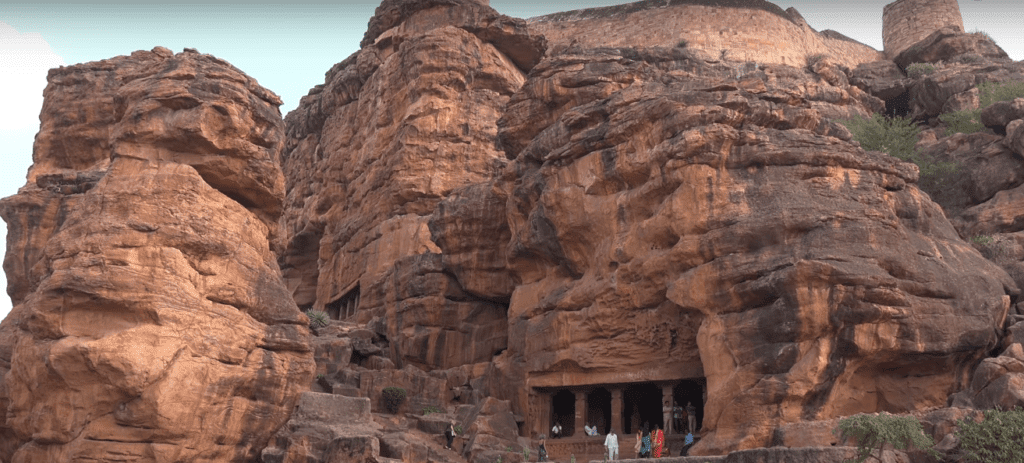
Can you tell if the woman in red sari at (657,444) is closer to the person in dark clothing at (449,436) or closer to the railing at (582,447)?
the railing at (582,447)

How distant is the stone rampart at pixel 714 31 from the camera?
5209 cm

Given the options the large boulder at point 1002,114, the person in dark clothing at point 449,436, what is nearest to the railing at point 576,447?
the person in dark clothing at point 449,436

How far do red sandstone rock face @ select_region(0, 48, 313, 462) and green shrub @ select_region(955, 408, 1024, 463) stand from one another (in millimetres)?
14894

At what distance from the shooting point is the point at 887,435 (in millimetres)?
18203

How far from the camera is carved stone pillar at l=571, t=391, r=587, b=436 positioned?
2892cm

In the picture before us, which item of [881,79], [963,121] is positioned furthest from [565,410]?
[881,79]

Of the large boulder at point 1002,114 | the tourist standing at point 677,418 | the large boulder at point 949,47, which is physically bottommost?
the tourist standing at point 677,418

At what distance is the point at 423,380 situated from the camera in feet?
98.3

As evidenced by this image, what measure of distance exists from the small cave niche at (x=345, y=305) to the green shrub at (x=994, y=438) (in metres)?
29.4

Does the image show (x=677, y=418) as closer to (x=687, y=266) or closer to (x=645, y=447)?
(x=645, y=447)

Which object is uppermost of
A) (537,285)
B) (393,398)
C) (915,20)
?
(915,20)

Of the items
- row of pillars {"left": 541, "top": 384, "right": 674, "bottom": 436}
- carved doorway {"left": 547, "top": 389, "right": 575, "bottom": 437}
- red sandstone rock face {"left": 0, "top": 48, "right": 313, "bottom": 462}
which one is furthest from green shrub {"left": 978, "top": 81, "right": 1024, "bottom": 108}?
red sandstone rock face {"left": 0, "top": 48, "right": 313, "bottom": 462}

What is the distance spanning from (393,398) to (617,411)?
644cm

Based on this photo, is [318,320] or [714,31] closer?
[318,320]
